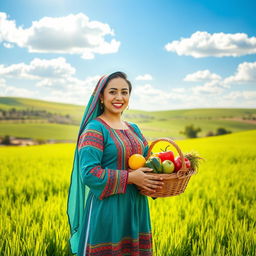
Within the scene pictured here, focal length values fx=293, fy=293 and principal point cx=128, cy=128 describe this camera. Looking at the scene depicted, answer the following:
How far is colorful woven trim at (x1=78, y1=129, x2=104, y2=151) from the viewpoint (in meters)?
2.10

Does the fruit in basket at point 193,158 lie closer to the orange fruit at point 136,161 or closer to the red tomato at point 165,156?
the red tomato at point 165,156

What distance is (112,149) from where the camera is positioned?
2158mm

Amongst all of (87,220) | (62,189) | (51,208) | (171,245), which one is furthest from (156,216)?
(62,189)

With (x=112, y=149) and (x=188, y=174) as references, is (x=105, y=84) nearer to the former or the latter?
(x=112, y=149)

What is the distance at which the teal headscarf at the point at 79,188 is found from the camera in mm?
2285

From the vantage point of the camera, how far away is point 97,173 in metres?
2.03

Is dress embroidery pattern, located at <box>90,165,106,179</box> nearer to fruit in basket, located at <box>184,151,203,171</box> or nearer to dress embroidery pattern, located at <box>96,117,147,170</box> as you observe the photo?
dress embroidery pattern, located at <box>96,117,147,170</box>

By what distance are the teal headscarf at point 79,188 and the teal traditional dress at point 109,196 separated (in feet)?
0.27

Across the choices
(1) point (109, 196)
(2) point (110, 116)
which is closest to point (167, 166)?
(1) point (109, 196)

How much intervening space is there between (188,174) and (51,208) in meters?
2.53

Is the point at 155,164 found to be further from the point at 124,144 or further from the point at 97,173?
the point at 97,173

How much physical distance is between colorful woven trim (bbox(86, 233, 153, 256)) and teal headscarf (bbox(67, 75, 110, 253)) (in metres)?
0.29

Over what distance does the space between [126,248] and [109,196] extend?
450 millimetres

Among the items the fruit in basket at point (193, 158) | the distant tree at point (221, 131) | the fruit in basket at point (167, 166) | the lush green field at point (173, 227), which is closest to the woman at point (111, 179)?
the fruit in basket at point (167, 166)
